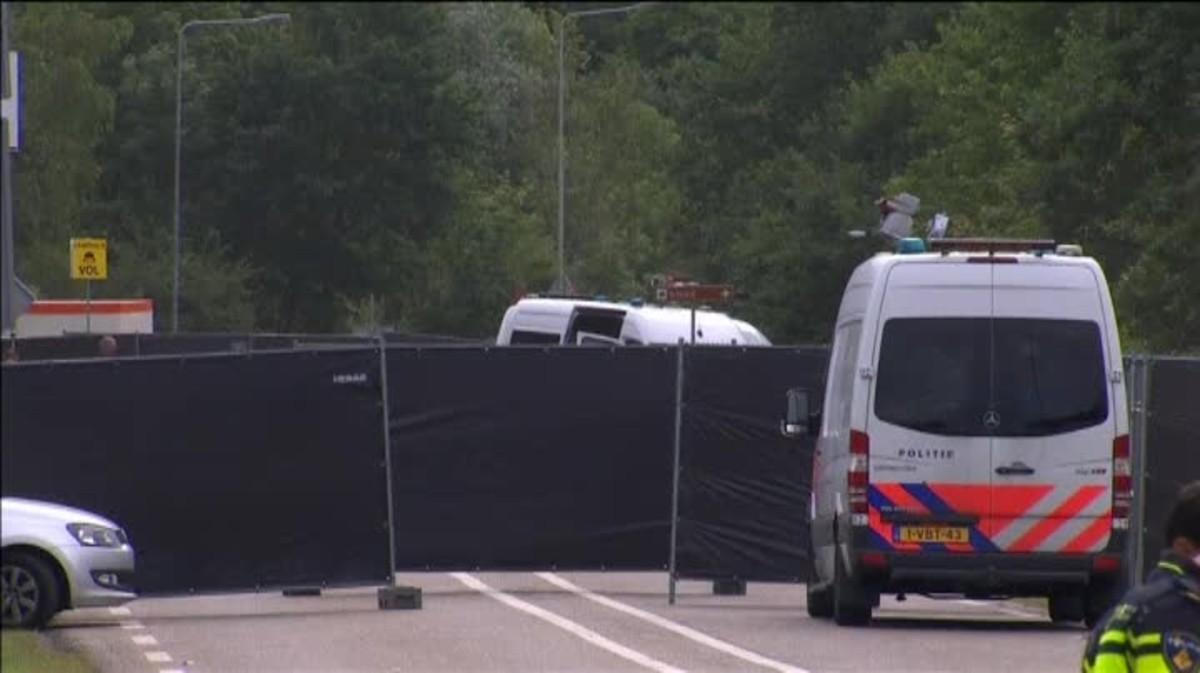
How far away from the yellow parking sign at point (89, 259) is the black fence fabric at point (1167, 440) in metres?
9.32

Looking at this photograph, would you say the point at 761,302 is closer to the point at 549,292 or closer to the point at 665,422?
the point at 549,292

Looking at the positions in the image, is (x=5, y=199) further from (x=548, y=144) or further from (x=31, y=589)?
(x=31, y=589)

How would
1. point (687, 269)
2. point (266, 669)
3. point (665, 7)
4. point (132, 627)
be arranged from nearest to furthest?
point (665, 7) < point (266, 669) < point (132, 627) < point (687, 269)

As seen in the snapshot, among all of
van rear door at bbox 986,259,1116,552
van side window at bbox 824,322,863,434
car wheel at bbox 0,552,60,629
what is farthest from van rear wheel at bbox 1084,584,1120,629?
car wheel at bbox 0,552,60,629

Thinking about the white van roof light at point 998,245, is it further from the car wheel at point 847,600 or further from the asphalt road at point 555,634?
the asphalt road at point 555,634

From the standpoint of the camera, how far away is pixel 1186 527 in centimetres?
811

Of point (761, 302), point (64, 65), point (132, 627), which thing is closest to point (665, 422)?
point (132, 627)

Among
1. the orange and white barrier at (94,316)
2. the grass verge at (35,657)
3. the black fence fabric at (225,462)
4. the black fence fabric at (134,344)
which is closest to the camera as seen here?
the grass verge at (35,657)

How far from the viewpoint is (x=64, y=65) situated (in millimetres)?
15844

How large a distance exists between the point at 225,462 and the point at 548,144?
5.26 m

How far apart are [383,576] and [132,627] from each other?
9.06 ft

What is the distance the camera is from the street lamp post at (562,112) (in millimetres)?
11680

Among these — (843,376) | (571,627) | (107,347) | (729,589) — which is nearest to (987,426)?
(843,376)

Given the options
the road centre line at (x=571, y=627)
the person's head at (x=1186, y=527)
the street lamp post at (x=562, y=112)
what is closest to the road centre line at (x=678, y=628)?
the road centre line at (x=571, y=627)
